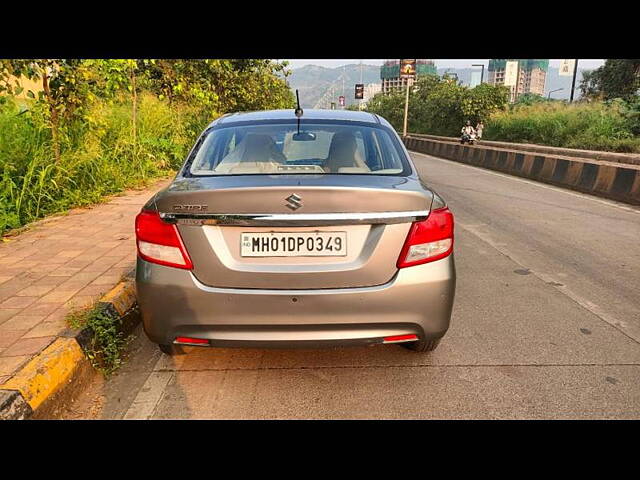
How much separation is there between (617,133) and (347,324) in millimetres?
24156

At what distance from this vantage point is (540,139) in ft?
96.2

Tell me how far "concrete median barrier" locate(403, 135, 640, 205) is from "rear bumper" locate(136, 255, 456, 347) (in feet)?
29.5

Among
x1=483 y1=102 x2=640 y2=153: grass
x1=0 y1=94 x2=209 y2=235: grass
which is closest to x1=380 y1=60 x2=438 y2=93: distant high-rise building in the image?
x1=483 y1=102 x2=640 y2=153: grass

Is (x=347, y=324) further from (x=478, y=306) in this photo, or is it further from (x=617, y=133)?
(x=617, y=133)

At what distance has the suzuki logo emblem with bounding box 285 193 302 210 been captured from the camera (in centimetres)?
262

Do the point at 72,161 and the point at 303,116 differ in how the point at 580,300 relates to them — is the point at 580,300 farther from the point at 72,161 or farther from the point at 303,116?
the point at 72,161

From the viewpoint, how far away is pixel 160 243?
276cm

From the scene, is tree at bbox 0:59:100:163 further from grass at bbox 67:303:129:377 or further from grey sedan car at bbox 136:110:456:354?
grey sedan car at bbox 136:110:456:354

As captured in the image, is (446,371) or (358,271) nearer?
(358,271)

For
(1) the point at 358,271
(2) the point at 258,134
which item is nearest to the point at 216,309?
(1) the point at 358,271

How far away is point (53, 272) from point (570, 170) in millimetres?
11622

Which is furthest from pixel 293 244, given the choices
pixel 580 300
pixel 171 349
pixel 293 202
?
pixel 580 300
